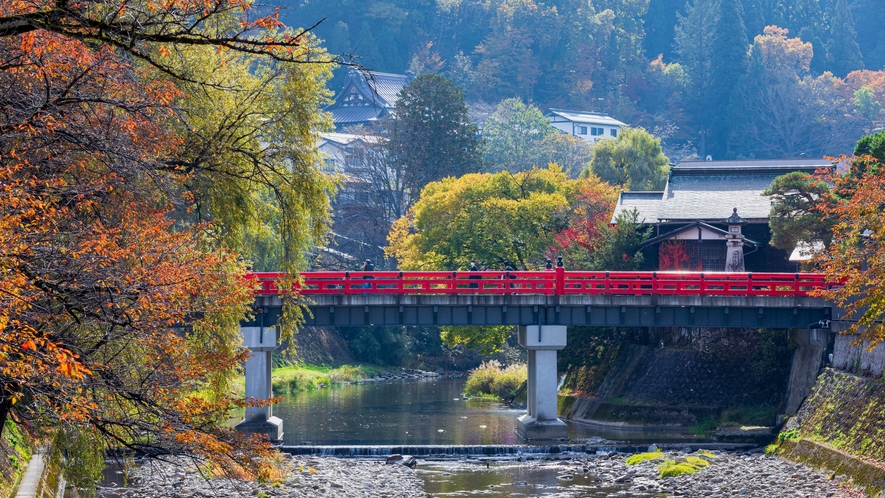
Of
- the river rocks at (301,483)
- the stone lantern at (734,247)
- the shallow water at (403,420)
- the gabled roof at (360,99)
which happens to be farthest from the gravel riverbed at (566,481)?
the gabled roof at (360,99)

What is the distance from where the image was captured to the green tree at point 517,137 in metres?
92.8

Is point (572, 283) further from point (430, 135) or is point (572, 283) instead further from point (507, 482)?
point (430, 135)

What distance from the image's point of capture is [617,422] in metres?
40.7

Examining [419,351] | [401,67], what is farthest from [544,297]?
[401,67]

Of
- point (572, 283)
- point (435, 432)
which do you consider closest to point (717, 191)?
point (572, 283)

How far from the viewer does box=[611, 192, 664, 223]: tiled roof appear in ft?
165

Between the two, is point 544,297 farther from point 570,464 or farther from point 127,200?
point 127,200

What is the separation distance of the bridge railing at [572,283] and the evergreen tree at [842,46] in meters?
90.7

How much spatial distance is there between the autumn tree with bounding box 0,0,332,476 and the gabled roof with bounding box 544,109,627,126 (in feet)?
275

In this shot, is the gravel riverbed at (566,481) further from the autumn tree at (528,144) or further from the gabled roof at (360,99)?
the gabled roof at (360,99)

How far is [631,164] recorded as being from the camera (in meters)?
71.2

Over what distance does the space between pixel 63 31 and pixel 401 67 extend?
11142 centimetres

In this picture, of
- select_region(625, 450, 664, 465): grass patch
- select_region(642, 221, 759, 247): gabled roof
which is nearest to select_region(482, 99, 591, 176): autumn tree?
select_region(642, 221, 759, 247): gabled roof

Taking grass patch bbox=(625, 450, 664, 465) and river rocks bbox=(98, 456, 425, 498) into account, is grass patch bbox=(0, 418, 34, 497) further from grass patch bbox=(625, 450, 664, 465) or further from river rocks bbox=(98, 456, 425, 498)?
grass patch bbox=(625, 450, 664, 465)
